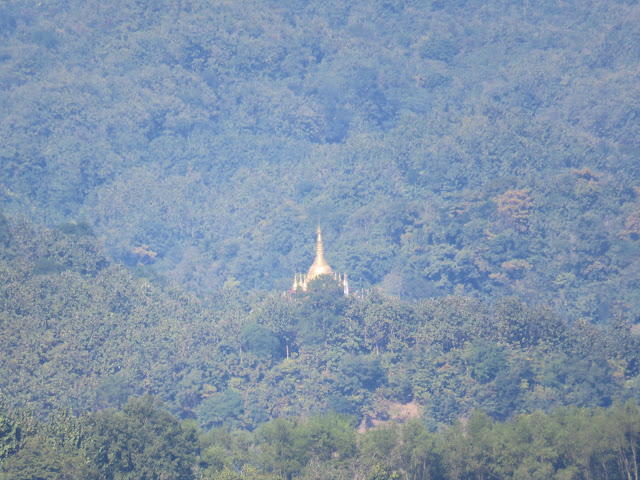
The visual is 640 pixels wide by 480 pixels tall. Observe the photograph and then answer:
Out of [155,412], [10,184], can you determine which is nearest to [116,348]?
[155,412]

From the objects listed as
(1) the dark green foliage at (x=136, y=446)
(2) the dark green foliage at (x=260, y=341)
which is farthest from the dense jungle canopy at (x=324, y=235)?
(2) the dark green foliage at (x=260, y=341)

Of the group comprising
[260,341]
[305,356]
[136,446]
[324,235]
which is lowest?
[136,446]

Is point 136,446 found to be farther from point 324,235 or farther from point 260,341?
point 324,235

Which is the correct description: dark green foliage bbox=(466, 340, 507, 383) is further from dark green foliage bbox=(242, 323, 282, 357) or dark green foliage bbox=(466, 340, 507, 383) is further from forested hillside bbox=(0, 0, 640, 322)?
forested hillside bbox=(0, 0, 640, 322)

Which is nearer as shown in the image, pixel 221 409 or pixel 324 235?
pixel 221 409

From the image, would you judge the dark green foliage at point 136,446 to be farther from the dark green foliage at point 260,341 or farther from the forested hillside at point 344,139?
the forested hillside at point 344,139

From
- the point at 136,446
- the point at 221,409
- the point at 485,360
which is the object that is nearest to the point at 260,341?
the point at 221,409
